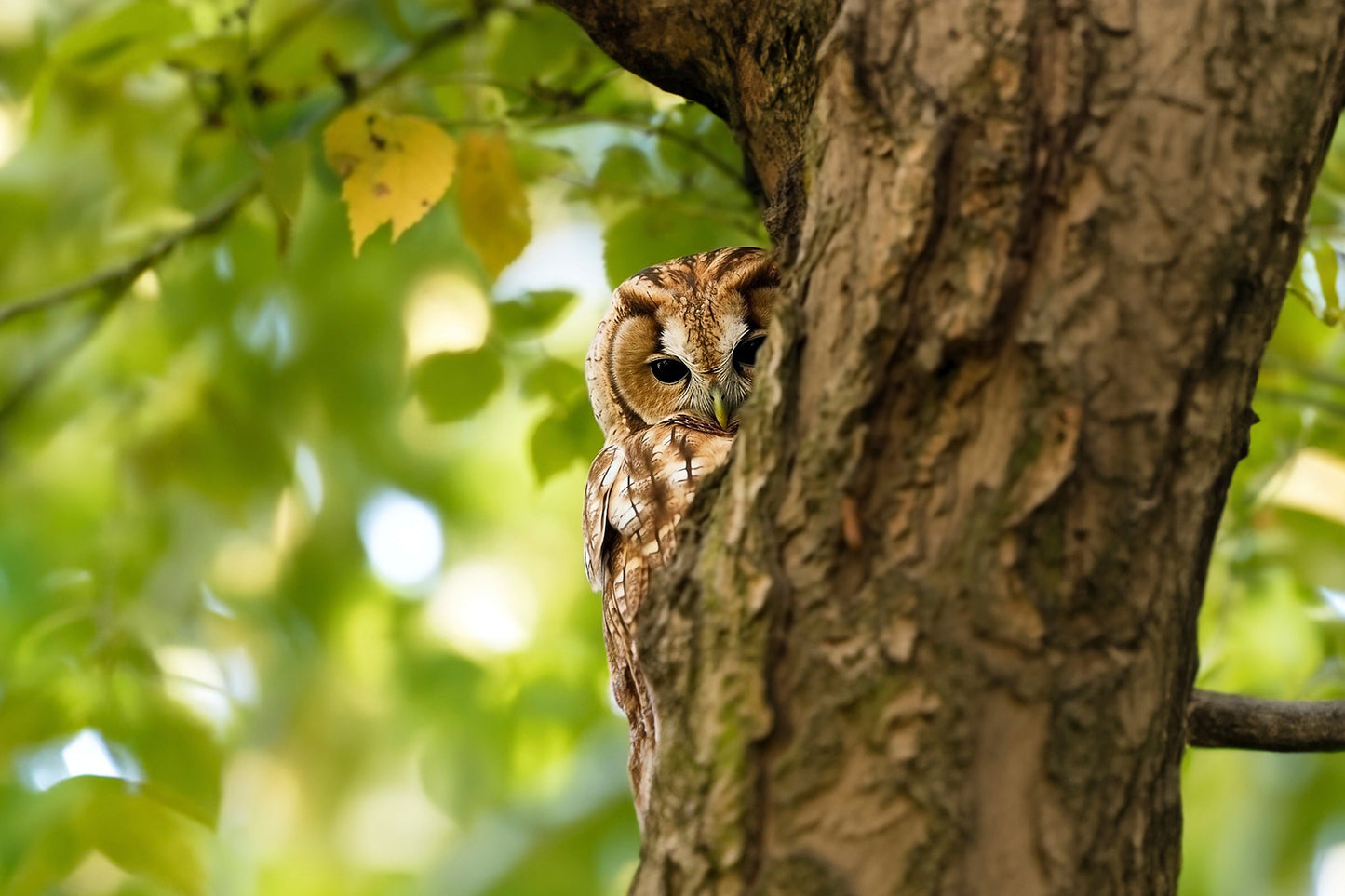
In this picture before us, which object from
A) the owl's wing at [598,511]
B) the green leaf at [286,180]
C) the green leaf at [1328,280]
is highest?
the green leaf at [1328,280]

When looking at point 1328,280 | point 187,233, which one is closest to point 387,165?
point 187,233

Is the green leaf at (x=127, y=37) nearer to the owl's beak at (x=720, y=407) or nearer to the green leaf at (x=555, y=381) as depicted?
the green leaf at (x=555, y=381)

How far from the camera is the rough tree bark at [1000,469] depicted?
42.0 inches

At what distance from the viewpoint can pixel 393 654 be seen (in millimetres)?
4988

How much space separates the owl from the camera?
6.33 ft

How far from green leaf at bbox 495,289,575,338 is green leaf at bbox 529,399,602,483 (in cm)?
18

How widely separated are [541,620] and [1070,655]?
4.28m

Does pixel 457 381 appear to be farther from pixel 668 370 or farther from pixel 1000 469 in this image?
pixel 1000 469

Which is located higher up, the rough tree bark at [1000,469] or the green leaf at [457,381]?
the rough tree bark at [1000,469]

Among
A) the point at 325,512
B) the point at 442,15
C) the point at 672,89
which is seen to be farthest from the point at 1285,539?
the point at 325,512

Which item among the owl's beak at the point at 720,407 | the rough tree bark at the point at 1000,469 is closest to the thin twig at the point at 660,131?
the owl's beak at the point at 720,407

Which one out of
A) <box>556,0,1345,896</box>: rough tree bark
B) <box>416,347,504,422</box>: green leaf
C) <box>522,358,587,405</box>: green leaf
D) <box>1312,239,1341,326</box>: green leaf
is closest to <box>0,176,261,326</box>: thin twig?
<box>416,347,504,422</box>: green leaf

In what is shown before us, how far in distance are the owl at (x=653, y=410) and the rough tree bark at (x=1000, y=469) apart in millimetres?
718

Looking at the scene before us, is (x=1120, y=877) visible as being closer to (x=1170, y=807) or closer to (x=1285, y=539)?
(x=1170, y=807)
